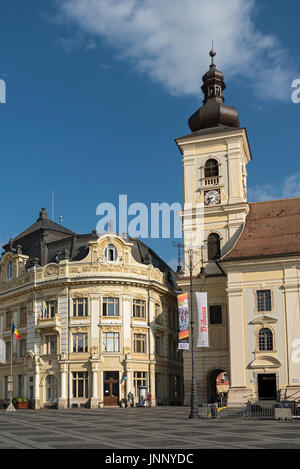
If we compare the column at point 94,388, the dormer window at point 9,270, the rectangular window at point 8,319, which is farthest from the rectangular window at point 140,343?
the dormer window at point 9,270

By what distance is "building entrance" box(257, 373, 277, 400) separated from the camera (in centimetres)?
4531

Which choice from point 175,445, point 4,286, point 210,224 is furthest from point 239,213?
point 175,445

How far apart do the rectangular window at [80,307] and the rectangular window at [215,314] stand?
1146 cm

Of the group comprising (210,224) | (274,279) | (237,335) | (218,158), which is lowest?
(237,335)

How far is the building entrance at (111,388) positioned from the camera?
5412 cm

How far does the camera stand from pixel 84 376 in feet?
180

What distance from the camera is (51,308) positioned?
5753 cm

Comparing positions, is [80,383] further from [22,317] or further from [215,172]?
[215,172]

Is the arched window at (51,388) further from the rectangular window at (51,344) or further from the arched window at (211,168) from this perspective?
the arched window at (211,168)

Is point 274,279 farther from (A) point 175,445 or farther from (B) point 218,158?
(A) point 175,445

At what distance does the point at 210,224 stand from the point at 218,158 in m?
6.08

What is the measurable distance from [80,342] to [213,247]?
14.6m
